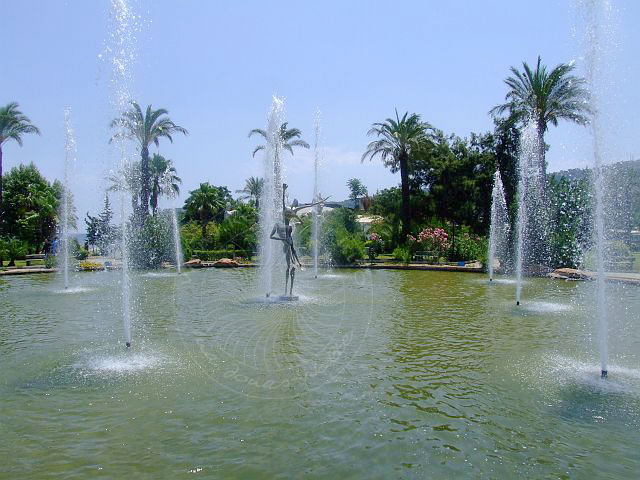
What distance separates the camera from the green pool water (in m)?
4.95

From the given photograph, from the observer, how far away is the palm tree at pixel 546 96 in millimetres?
29281

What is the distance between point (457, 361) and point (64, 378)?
20.0 feet

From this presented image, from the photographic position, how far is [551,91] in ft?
97.9

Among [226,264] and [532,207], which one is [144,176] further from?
[532,207]

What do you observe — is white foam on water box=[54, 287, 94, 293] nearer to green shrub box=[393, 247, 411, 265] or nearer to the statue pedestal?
the statue pedestal

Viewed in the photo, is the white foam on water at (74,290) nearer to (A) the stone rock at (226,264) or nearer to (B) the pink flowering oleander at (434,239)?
(A) the stone rock at (226,264)

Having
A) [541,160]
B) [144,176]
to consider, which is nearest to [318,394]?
[541,160]

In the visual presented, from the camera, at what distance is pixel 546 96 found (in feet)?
97.8

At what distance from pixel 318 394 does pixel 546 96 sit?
2858cm

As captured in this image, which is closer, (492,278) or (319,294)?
(319,294)

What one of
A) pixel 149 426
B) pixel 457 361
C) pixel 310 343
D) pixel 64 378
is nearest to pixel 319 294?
pixel 310 343

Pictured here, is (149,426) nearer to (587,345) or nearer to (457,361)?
(457,361)

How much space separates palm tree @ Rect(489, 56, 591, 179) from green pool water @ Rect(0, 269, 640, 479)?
1992 cm

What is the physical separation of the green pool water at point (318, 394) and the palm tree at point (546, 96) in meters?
19.9
